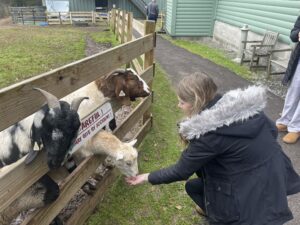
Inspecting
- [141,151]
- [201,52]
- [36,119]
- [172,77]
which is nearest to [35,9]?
[201,52]

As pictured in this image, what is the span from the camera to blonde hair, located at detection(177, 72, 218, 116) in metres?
2.31

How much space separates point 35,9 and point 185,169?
30897 millimetres

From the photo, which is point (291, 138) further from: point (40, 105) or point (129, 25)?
point (129, 25)

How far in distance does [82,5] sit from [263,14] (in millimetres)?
24116

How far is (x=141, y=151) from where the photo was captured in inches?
187

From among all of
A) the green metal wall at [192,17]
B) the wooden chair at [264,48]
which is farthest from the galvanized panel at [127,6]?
the wooden chair at [264,48]

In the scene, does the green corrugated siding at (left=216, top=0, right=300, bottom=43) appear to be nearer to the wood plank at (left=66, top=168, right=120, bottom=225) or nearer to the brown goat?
the brown goat

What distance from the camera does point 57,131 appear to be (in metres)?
1.93

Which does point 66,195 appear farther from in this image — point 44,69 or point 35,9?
point 35,9

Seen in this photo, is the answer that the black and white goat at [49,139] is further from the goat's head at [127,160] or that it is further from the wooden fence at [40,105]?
the goat's head at [127,160]

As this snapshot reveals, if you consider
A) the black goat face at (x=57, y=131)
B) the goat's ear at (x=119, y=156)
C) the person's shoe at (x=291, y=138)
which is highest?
the black goat face at (x=57, y=131)

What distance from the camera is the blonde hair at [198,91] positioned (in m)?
2.31

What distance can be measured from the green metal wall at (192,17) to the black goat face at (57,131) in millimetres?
13786

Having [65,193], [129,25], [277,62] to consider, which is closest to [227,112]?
[65,193]
